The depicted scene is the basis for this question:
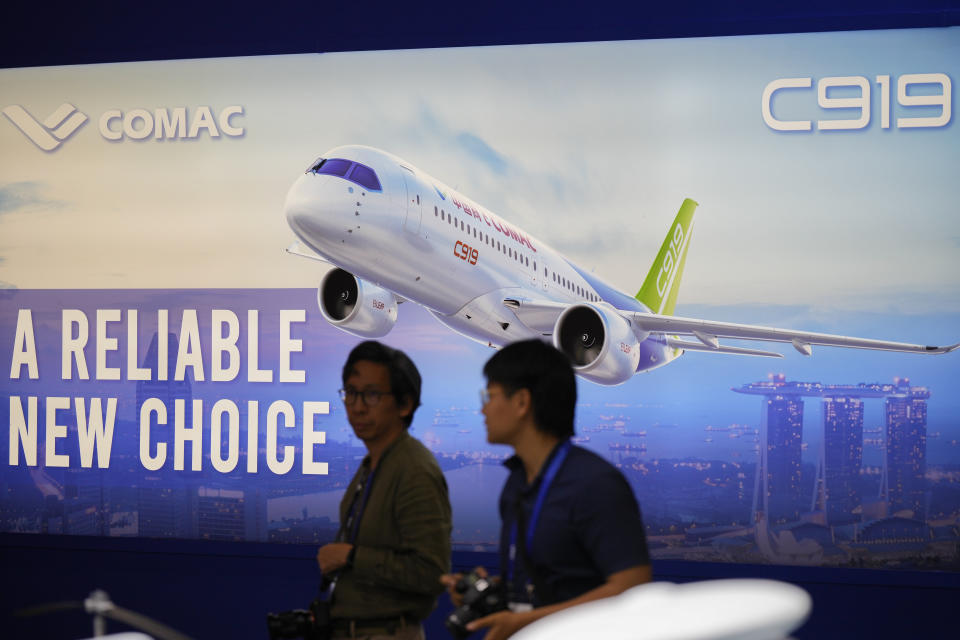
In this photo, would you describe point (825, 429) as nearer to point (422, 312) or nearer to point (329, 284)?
point (422, 312)

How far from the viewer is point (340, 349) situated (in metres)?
5.83

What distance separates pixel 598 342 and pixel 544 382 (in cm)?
330

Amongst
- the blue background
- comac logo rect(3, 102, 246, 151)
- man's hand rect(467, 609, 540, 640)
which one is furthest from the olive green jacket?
comac logo rect(3, 102, 246, 151)

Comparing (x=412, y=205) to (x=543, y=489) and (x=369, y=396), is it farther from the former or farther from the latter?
(x=543, y=489)

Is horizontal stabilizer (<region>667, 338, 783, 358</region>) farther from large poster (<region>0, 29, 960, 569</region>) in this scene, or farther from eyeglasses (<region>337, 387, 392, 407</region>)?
eyeglasses (<region>337, 387, 392, 407</region>)

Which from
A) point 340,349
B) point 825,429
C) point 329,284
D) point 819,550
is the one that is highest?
point 329,284

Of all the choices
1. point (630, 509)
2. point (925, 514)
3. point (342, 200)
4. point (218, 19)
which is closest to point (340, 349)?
point (342, 200)

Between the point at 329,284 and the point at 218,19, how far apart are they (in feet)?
5.73

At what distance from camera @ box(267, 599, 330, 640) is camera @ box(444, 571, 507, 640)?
2.13 ft

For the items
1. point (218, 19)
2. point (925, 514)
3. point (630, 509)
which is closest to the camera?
point (630, 509)

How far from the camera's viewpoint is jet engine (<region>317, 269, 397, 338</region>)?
5.74 meters

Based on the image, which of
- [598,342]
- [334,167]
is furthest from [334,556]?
[334,167]

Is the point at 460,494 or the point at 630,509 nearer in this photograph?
the point at 630,509

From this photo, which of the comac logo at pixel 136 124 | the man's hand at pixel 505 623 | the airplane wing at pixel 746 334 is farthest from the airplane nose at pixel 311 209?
the man's hand at pixel 505 623
